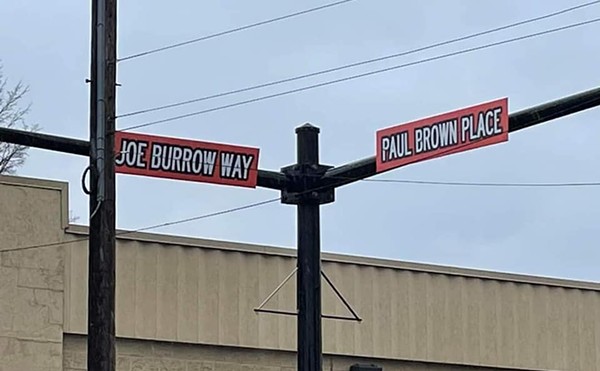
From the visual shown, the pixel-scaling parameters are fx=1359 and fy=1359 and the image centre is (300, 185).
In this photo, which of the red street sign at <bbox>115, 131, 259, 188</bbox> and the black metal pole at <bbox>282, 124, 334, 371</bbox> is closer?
the red street sign at <bbox>115, 131, 259, 188</bbox>

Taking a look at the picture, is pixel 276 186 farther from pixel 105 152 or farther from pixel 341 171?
pixel 105 152

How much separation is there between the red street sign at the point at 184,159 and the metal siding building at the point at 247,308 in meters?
3.99

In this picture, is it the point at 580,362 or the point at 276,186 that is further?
the point at 580,362

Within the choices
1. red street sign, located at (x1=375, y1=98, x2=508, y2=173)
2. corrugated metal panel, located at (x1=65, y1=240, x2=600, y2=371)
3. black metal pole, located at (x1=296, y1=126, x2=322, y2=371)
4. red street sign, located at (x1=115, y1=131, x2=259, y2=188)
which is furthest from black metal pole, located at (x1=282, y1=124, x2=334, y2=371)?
corrugated metal panel, located at (x1=65, y1=240, x2=600, y2=371)

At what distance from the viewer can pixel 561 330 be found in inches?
959

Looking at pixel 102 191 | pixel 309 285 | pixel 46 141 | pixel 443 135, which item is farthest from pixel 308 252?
pixel 46 141

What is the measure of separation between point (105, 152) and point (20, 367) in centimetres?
538

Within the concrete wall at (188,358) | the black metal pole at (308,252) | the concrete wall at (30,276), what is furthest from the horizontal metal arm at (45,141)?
the concrete wall at (188,358)

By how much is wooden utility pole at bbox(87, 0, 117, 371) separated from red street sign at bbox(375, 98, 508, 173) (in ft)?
10.5

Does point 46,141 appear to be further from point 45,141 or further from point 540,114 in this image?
point 540,114

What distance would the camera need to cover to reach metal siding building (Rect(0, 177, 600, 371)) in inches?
741

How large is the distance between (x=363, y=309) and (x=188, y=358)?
3244 millimetres

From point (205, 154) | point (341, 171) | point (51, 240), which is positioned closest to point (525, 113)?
point (341, 171)

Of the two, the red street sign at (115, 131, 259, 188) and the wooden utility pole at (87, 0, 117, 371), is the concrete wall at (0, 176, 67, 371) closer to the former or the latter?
the red street sign at (115, 131, 259, 188)
